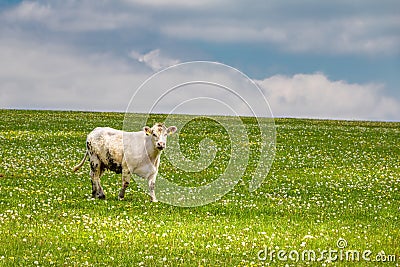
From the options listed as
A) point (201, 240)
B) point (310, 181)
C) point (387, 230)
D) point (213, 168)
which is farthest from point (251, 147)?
point (201, 240)

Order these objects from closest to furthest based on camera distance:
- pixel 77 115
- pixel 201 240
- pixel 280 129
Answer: pixel 201 240, pixel 280 129, pixel 77 115

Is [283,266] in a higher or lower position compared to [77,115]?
lower

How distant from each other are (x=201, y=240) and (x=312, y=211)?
21.0ft

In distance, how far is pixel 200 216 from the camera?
19.2 meters

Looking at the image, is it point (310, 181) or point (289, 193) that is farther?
point (310, 181)

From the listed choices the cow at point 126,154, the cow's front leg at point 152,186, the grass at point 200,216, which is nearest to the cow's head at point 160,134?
the cow at point 126,154

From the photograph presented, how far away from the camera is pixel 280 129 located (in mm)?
52250

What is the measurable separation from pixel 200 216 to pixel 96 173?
13.1 ft

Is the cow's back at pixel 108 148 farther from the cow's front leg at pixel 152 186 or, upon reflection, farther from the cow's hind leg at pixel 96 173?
the cow's front leg at pixel 152 186

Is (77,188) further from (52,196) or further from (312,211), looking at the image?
(312,211)

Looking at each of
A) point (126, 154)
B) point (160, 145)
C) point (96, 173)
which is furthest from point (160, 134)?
point (96, 173)

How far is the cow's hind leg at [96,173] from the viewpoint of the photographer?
20906mm

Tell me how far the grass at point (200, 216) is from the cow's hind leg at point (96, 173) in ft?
1.55

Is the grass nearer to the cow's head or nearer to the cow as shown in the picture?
the cow
